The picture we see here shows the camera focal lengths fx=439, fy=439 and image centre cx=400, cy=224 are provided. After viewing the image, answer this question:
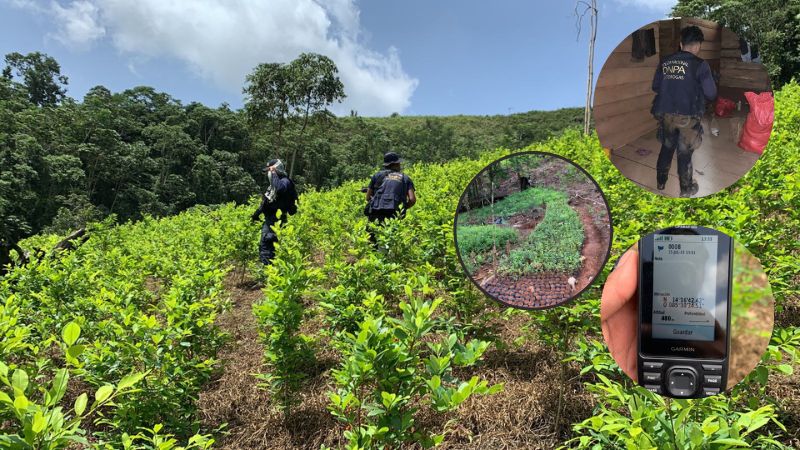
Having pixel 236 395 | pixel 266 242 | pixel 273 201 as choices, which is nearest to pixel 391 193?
pixel 273 201

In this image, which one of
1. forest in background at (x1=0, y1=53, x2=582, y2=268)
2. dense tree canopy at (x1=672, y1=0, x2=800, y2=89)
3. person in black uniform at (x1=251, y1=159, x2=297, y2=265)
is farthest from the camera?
forest in background at (x1=0, y1=53, x2=582, y2=268)

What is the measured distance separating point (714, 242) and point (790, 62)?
102 feet

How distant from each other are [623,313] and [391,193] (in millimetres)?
4641

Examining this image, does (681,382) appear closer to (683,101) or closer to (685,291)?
(685,291)

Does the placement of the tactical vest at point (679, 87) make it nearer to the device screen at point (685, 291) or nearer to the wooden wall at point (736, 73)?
the wooden wall at point (736, 73)

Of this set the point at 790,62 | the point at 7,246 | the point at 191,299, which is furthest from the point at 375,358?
the point at 790,62

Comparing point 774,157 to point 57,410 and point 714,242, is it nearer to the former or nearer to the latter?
point 714,242

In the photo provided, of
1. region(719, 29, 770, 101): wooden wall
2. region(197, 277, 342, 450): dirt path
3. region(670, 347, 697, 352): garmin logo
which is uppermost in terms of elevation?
region(719, 29, 770, 101): wooden wall

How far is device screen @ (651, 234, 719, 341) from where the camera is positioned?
851 millimetres

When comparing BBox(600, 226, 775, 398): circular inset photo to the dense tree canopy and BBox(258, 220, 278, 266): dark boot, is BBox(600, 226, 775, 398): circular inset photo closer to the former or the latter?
BBox(258, 220, 278, 266): dark boot

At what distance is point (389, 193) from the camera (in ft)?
18.1

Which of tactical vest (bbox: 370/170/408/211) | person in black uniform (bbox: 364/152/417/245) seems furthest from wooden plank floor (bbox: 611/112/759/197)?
tactical vest (bbox: 370/170/408/211)

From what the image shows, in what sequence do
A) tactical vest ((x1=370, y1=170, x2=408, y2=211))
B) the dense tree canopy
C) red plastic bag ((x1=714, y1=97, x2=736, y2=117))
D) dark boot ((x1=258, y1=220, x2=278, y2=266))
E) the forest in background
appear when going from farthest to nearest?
the forest in background
the dense tree canopy
dark boot ((x1=258, y1=220, x2=278, y2=266))
tactical vest ((x1=370, y1=170, x2=408, y2=211))
red plastic bag ((x1=714, y1=97, x2=736, y2=117))

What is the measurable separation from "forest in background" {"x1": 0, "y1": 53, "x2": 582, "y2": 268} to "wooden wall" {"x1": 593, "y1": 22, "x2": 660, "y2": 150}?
88.1 feet
